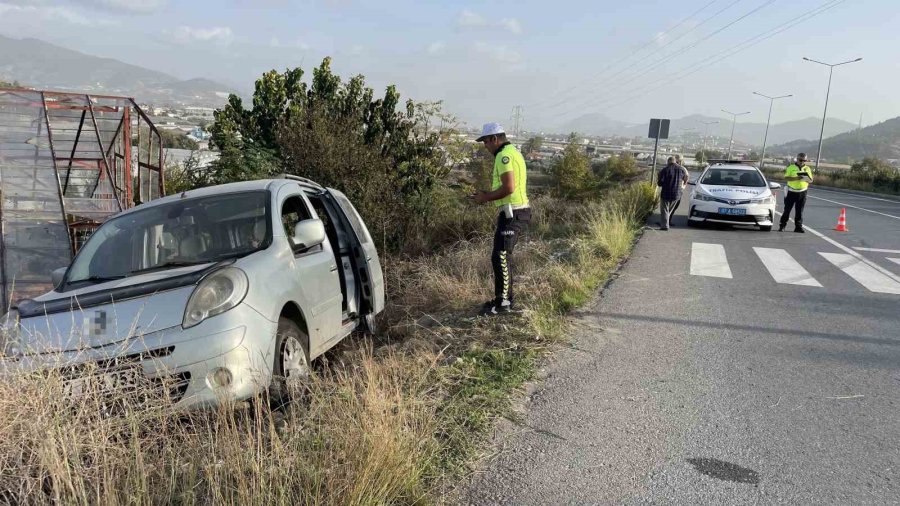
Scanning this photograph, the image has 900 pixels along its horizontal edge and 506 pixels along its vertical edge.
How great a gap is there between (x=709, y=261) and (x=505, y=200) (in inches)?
197

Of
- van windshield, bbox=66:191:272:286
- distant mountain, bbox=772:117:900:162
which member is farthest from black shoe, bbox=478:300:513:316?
distant mountain, bbox=772:117:900:162

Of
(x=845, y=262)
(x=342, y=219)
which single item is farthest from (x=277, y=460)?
(x=845, y=262)

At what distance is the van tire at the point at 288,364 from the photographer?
368 cm

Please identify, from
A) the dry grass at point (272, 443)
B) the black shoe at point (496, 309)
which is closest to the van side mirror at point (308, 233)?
the dry grass at point (272, 443)

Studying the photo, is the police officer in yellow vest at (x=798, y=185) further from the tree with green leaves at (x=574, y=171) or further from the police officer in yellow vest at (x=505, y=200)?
the tree with green leaves at (x=574, y=171)

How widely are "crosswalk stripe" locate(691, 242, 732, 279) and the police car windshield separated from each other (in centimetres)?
347

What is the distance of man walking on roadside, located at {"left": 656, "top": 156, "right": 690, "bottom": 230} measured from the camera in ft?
39.9

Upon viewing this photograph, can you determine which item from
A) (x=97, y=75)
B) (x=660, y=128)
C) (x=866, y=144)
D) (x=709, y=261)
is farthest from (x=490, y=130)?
(x=866, y=144)

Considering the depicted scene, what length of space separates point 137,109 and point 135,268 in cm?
840

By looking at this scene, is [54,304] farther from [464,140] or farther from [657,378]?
[464,140]

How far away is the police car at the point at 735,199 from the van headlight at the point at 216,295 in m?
11.3

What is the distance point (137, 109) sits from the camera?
11.5m

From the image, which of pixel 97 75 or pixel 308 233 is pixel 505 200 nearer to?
pixel 308 233

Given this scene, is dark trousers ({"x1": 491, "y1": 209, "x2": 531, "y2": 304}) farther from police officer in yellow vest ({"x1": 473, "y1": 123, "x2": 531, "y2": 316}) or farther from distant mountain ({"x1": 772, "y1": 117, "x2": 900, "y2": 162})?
distant mountain ({"x1": 772, "y1": 117, "x2": 900, "y2": 162})
